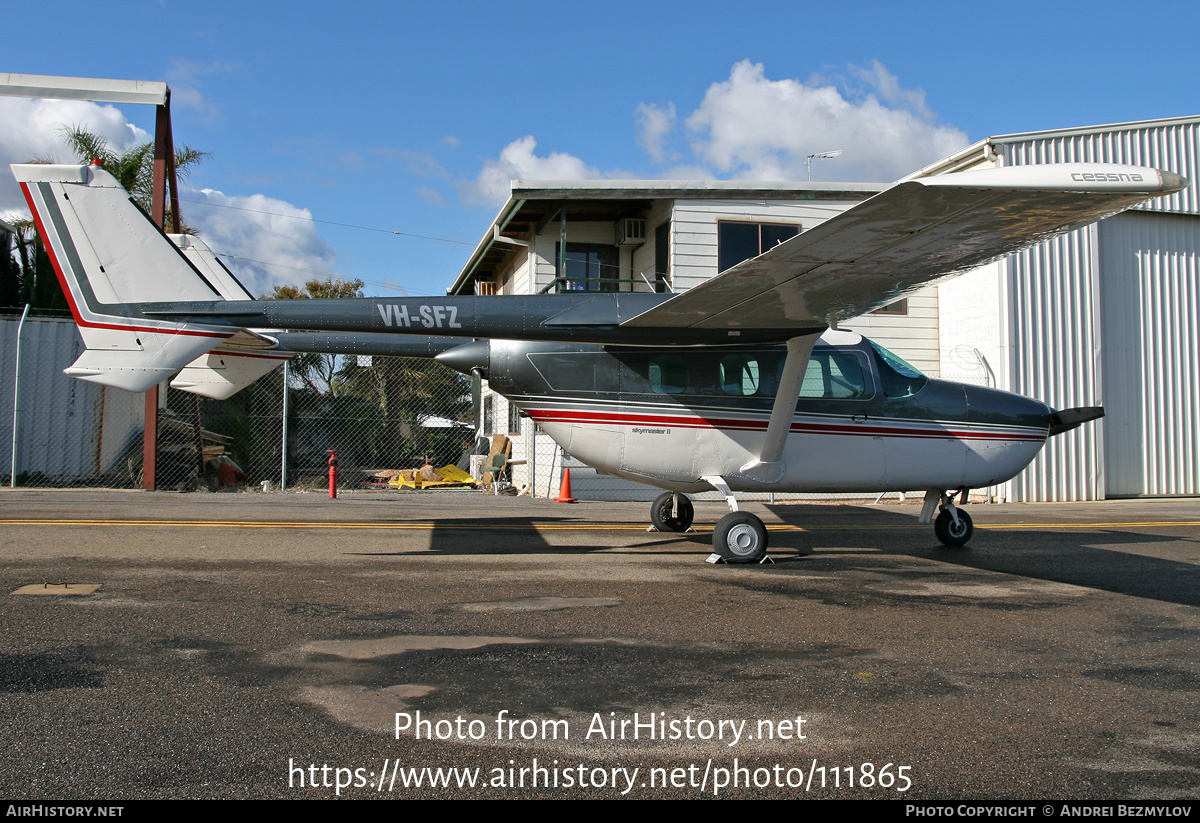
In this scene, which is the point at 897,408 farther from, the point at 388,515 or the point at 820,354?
the point at 388,515

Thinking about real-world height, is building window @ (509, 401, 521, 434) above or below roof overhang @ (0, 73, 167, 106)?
below

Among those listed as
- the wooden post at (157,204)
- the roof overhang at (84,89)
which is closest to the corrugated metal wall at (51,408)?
the wooden post at (157,204)

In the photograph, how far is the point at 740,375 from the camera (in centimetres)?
847

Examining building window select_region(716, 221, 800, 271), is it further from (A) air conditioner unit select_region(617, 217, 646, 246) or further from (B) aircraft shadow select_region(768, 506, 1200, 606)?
(B) aircraft shadow select_region(768, 506, 1200, 606)

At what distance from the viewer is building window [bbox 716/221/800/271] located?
16594 millimetres

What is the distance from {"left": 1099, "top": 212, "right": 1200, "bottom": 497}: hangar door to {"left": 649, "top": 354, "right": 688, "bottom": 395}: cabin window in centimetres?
1291

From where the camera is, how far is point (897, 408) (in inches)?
340

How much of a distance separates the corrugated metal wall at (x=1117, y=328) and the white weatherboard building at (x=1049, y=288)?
3cm

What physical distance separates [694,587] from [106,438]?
47.5 ft

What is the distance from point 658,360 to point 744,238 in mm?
9260

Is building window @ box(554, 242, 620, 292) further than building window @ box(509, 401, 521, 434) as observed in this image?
No

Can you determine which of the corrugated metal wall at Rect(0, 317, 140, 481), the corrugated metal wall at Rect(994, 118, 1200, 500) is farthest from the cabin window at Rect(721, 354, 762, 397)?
the corrugated metal wall at Rect(0, 317, 140, 481)

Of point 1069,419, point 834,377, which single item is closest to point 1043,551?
point 1069,419

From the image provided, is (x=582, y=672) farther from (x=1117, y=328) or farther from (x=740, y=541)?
(x=1117, y=328)
